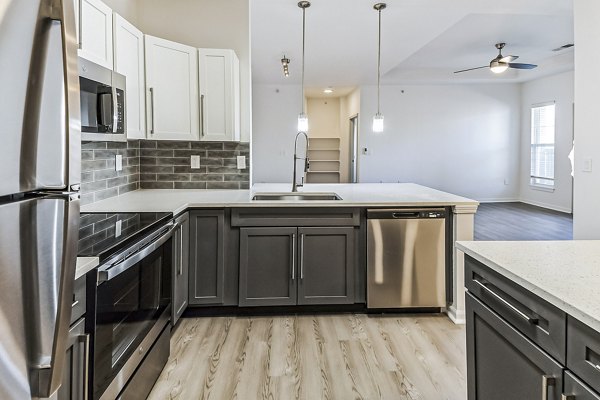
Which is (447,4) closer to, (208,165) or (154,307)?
(208,165)

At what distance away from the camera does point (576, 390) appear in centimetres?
102

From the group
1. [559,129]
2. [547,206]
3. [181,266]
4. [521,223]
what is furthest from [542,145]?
[181,266]

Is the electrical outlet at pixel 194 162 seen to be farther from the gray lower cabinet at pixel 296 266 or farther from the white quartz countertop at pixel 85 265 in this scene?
the white quartz countertop at pixel 85 265

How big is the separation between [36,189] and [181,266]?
2.13 metres

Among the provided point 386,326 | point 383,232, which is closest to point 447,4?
point 383,232

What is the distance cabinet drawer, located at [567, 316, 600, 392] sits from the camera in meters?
0.96

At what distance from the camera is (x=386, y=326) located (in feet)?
10.0

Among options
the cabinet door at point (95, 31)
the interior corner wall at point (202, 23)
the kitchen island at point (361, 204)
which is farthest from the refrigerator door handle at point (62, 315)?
the interior corner wall at point (202, 23)

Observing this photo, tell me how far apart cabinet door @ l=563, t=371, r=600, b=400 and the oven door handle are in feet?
4.65

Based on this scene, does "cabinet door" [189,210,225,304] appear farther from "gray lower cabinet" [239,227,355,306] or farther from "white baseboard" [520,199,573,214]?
"white baseboard" [520,199,573,214]

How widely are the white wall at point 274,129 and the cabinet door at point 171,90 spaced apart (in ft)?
18.5

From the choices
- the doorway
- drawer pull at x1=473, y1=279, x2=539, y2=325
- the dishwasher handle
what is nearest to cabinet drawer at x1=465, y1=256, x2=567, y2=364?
drawer pull at x1=473, y1=279, x2=539, y2=325

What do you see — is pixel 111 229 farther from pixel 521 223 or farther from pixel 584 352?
pixel 521 223

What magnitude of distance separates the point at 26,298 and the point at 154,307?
1.46 metres
